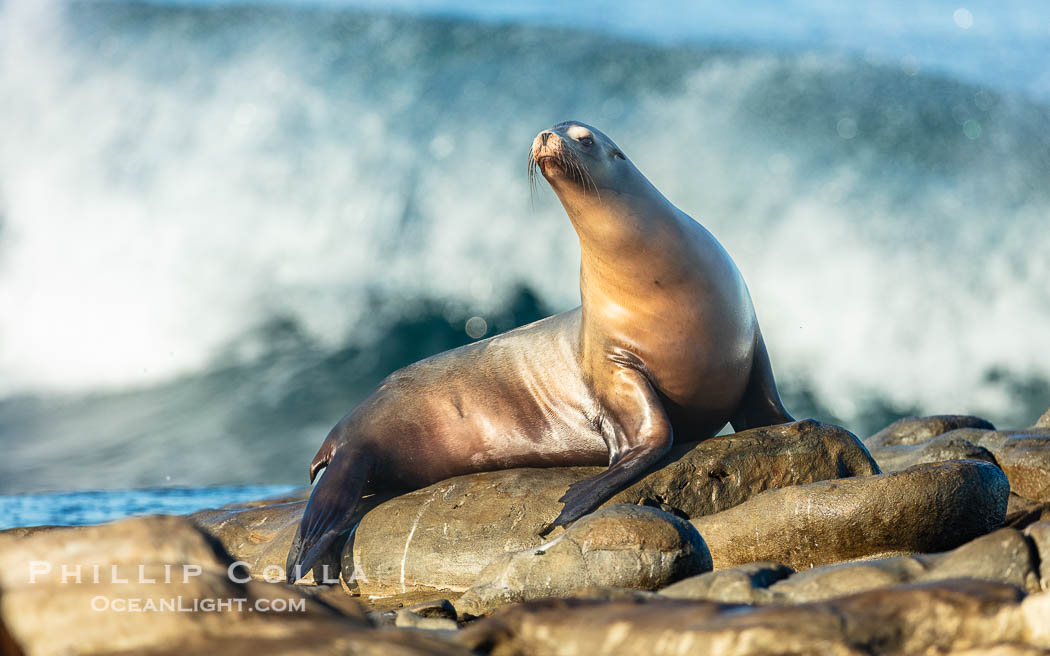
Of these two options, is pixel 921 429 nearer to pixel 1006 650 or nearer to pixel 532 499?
pixel 532 499

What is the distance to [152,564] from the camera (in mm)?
2652

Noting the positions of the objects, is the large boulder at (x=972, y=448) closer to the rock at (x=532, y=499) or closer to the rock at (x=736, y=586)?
the rock at (x=532, y=499)

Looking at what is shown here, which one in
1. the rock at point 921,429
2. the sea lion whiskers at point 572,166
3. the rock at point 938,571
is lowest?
the rock at point 921,429

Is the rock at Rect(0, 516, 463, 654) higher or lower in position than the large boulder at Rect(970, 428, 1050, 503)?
higher

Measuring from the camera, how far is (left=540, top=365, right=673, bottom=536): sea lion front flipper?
5.71m

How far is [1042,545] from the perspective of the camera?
3.35m

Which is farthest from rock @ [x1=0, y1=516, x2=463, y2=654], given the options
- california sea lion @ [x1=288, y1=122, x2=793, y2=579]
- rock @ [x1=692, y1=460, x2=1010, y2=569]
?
california sea lion @ [x1=288, y1=122, x2=793, y2=579]

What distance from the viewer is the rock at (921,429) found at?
7895mm

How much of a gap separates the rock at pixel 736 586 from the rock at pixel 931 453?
8.96 feet

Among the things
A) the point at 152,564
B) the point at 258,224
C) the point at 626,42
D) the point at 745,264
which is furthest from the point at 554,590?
the point at 626,42

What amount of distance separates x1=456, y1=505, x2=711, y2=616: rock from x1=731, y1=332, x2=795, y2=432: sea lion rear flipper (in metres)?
2.22

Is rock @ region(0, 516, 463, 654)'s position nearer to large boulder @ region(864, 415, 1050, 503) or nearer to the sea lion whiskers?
the sea lion whiskers

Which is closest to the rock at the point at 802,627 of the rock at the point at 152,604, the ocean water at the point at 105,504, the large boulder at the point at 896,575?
the rock at the point at 152,604

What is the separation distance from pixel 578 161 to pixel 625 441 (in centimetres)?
160
